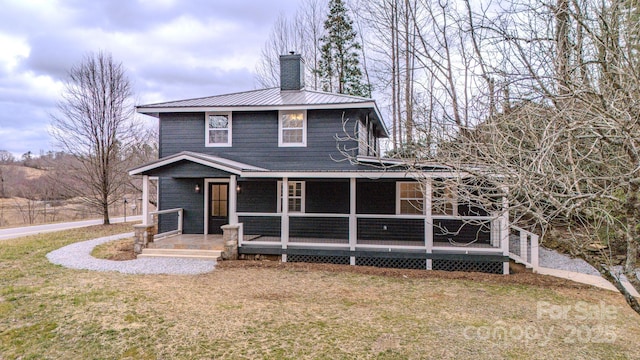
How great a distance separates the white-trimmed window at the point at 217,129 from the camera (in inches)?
469

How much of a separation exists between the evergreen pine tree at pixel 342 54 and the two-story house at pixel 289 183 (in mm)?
9145

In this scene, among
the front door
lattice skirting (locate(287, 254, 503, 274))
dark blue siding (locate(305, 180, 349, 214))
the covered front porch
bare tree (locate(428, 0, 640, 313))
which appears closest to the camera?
bare tree (locate(428, 0, 640, 313))

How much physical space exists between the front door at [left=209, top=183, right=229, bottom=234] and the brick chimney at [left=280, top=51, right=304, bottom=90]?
177 inches

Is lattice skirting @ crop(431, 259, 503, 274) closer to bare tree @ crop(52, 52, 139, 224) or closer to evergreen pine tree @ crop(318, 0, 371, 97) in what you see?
evergreen pine tree @ crop(318, 0, 371, 97)

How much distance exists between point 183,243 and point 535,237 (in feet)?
30.5

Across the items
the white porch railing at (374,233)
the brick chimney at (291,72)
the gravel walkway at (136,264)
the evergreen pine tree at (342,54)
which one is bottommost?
the gravel walkway at (136,264)

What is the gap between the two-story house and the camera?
31.6 ft

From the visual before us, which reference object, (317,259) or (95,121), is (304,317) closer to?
(317,259)

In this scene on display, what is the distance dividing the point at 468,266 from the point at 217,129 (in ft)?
28.9

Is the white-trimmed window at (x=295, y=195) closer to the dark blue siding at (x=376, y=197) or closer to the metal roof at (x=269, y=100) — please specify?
the dark blue siding at (x=376, y=197)

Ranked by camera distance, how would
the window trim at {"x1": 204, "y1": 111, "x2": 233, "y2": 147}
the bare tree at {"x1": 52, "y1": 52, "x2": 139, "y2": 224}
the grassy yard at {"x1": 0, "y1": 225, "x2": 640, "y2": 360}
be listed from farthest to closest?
1. the bare tree at {"x1": 52, "y1": 52, "x2": 139, "y2": 224}
2. the window trim at {"x1": 204, "y1": 111, "x2": 233, "y2": 147}
3. the grassy yard at {"x1": 0, "y1": 225, "x2": 640, "y2": 360}

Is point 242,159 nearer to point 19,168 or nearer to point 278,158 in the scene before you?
point 278,158

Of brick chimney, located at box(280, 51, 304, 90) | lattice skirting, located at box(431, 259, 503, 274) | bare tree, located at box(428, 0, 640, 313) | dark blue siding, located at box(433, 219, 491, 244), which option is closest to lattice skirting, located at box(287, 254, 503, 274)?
lattice skirting, located at box(431, 259, 503, 274)

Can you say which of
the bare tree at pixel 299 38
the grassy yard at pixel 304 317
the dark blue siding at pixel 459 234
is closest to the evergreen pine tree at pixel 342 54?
the bare tree at pixel 299 38
